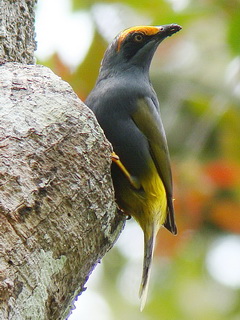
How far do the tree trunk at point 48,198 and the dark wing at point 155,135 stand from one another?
47cm

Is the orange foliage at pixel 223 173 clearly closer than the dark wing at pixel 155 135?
No

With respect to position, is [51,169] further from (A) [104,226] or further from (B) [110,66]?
(B) [110,66]

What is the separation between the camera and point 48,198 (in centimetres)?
338

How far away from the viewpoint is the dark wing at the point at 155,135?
4090mm

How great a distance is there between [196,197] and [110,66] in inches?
86.5

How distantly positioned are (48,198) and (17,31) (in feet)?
4.19

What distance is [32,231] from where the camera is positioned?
10.8 feet

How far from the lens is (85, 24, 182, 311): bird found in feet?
13.1

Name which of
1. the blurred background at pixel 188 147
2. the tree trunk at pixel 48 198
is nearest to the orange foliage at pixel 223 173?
the blurred background at pixel 188 147

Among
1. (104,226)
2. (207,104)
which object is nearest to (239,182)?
(207,104)

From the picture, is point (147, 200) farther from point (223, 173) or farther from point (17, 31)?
point (223, 173)

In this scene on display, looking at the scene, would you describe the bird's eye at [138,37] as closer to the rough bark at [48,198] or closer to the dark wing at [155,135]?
the dark wing at [155,135]

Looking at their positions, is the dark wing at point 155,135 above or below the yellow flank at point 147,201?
above

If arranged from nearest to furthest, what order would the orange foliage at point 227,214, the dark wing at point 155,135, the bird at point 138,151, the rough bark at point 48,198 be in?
1. the rough bark at point 48,198
2. the bird at point 138,151
3. the dark wing at point 155,135
4. the orange foliage at point 227,214
